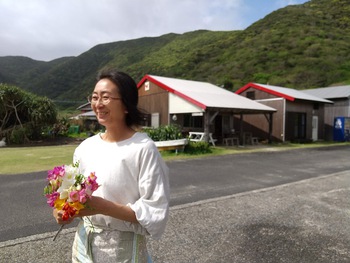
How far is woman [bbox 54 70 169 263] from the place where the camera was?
4.61 ft

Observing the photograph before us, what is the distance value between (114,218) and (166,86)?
1790 cm

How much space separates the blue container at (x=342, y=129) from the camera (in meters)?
22.8

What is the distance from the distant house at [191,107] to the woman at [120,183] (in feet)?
46.4

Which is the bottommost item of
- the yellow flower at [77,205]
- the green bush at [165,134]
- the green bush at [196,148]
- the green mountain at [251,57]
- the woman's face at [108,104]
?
the green bush at [196,148]

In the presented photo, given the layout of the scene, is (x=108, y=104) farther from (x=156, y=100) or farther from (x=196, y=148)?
(x=156, y=100)

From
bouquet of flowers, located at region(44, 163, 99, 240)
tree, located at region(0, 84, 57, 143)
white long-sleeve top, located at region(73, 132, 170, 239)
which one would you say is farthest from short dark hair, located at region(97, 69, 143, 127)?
tree, located at region(0, 84, 57, 143)

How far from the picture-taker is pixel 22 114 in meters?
20.5

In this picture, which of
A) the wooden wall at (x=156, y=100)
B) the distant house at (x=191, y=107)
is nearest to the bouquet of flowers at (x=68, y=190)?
the distant house at (x=191, y=107)

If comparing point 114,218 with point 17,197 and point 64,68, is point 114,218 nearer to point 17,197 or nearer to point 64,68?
point 17,197

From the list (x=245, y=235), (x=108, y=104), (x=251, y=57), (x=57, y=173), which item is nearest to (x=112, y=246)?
(x=57, y=173)

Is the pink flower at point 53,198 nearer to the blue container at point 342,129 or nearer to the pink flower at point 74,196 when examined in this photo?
the pink flower at point 74,196

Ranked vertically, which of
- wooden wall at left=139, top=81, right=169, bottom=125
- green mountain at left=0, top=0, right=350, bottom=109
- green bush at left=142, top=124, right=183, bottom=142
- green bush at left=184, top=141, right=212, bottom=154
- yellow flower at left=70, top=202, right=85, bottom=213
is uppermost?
green mountain at left=0, top=0, right=350, bottom=109

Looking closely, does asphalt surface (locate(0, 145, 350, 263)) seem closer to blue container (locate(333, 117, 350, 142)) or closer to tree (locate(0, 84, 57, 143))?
tree (locate(0, 84, 57, 143))

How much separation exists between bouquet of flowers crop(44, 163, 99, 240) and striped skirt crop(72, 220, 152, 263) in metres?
0.32
